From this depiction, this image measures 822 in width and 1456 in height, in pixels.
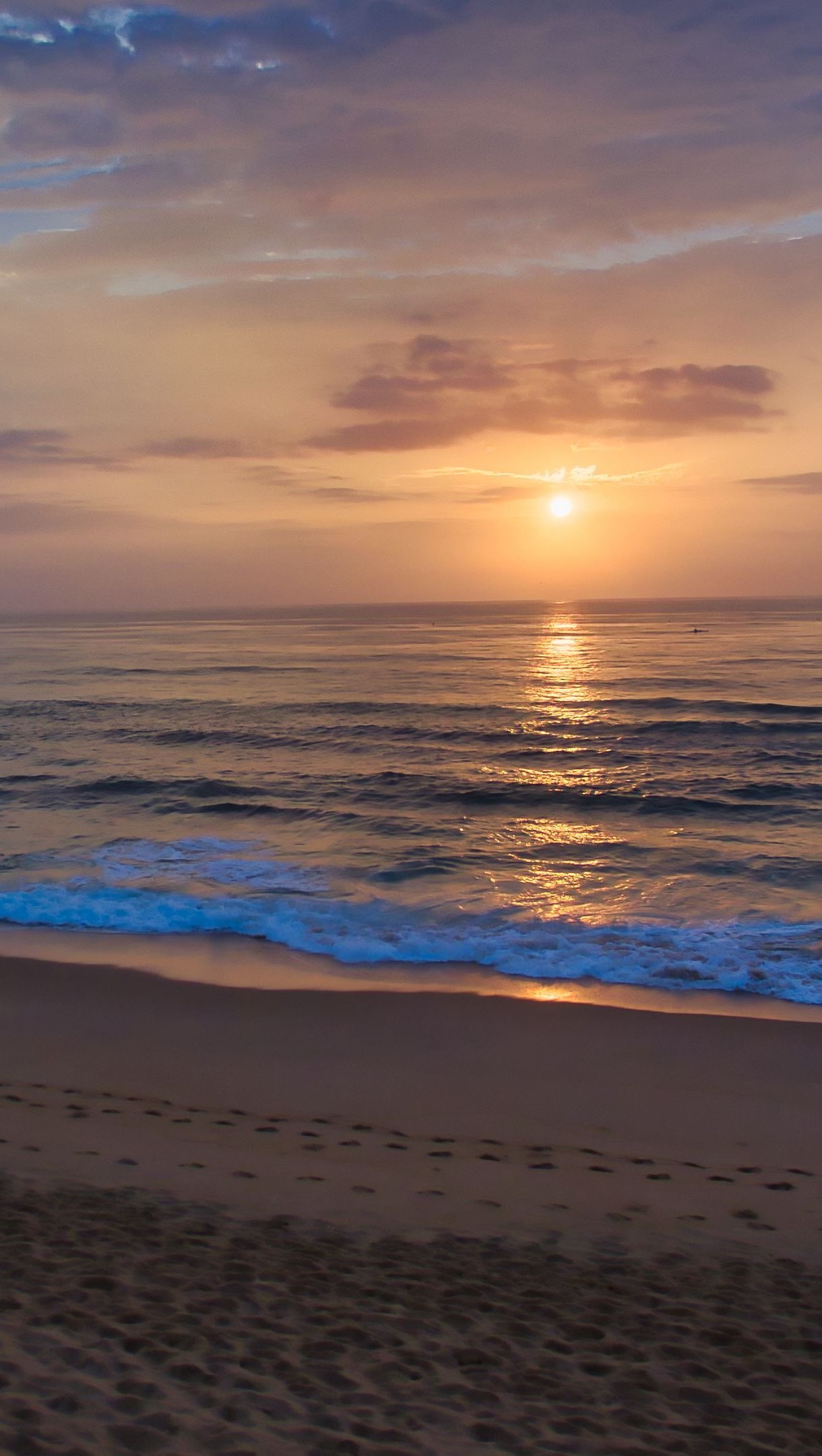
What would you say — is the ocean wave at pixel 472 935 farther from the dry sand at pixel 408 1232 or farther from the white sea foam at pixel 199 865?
the dry sand at pixel 408 1232

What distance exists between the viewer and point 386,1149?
6.89m

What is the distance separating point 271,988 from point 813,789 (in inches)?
630

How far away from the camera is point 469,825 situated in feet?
64.1

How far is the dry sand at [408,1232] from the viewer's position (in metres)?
3.84

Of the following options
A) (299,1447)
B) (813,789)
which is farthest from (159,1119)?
(813,789)

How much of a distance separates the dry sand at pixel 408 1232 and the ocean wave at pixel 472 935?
1413mm

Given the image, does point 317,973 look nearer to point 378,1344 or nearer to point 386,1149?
point 386,1149

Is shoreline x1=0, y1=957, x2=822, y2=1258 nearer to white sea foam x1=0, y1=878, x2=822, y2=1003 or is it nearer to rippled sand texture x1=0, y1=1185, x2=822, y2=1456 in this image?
rippled sand texture x1=0, y1=1185, x2=822, y2=1456

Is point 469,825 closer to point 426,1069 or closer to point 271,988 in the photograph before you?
point 271,988

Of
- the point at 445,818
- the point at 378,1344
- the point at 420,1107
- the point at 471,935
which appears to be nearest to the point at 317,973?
the point at 471,935

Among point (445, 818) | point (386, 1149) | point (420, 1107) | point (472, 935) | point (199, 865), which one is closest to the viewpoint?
point (386, 1149)

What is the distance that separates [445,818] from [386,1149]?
13352mm

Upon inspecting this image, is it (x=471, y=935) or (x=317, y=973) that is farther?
(x=471, y=935)

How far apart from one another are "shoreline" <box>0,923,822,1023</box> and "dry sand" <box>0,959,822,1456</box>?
1.96 ft
